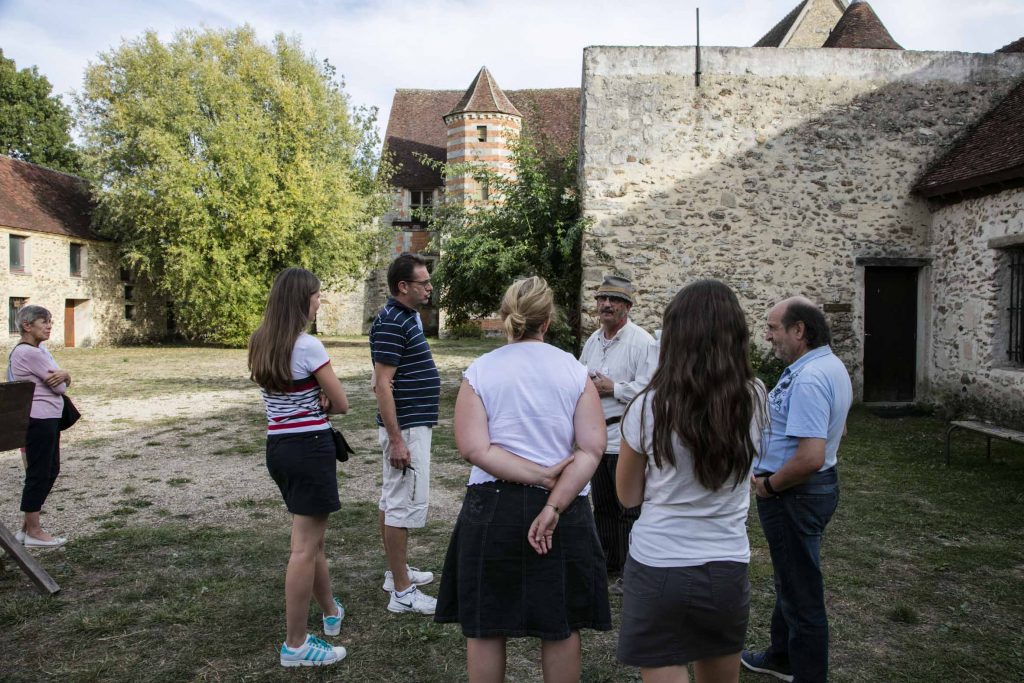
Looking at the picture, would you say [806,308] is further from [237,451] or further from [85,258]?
[85,258]

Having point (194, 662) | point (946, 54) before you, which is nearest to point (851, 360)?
point (946, 54)

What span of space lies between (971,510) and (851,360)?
631cm

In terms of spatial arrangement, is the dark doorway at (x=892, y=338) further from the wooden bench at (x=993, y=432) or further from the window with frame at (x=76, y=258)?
the window with frame at (x=76, y=258)

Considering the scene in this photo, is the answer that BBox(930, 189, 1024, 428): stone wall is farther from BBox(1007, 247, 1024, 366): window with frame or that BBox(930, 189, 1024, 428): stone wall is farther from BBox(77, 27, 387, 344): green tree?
BBox(77, 27, 387, 344): green tree

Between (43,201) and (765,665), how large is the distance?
30439mm

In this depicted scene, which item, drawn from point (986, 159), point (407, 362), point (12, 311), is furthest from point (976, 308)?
point (12, 311)

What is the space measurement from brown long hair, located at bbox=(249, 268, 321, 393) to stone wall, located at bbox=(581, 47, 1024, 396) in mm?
8806

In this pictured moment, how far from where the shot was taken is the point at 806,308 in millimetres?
3004

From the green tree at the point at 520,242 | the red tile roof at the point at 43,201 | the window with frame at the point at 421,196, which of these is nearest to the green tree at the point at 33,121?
the red tile roof at the point at 43,201

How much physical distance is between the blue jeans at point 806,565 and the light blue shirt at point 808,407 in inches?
4.5

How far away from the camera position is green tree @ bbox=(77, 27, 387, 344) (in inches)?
938

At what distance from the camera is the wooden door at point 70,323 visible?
90.5ft

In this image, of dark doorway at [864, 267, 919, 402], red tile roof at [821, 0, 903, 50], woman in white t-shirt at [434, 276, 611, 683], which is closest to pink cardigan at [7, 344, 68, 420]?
woman in white t-shirt at [434, 276, 611, 683]

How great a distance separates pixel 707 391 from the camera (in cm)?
219
